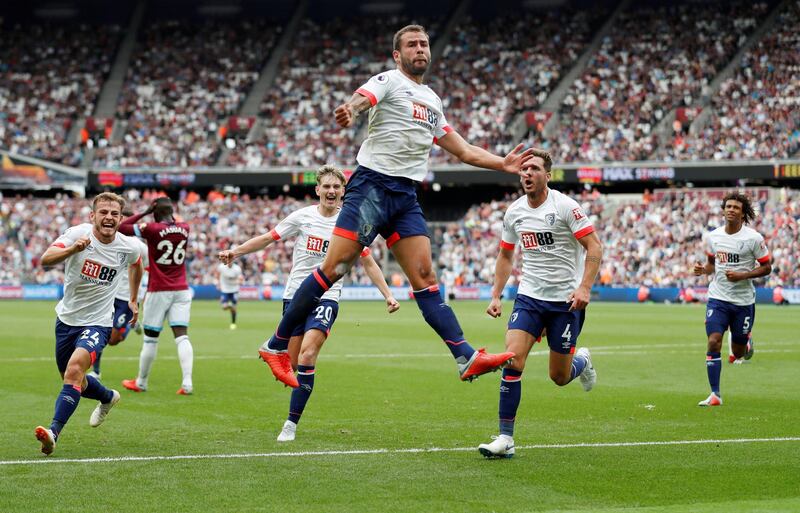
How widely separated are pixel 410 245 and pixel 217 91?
189 ft

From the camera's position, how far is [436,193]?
6306cm

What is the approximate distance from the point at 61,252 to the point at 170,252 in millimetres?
5765

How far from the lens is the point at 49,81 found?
65.8 m

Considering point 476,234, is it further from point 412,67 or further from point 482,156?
point 412,67

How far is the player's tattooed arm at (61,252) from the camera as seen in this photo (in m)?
9.27

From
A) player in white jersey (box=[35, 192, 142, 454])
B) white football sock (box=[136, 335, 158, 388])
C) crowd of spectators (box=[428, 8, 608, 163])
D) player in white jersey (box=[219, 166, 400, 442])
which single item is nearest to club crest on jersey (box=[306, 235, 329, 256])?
player in white jersey (box=[219, 166, 400, 442])

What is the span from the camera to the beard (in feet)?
28.0

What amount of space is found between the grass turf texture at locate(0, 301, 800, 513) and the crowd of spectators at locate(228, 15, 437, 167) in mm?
38965

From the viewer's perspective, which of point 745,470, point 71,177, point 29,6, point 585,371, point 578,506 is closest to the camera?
point 578,506

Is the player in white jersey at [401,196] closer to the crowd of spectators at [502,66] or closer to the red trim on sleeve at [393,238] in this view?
the red trim on sleeve at [393,238]

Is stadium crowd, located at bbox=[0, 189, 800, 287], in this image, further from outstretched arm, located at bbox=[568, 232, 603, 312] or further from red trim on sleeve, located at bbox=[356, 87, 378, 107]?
red trim on sleeve, located at bbox=[356, 87, 378, 107]

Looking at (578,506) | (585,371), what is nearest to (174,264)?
(585,371)

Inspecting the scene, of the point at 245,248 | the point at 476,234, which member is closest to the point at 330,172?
the point at 245,248

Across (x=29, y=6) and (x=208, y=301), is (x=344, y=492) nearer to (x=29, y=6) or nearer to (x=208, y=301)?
(x=208, y=301)
